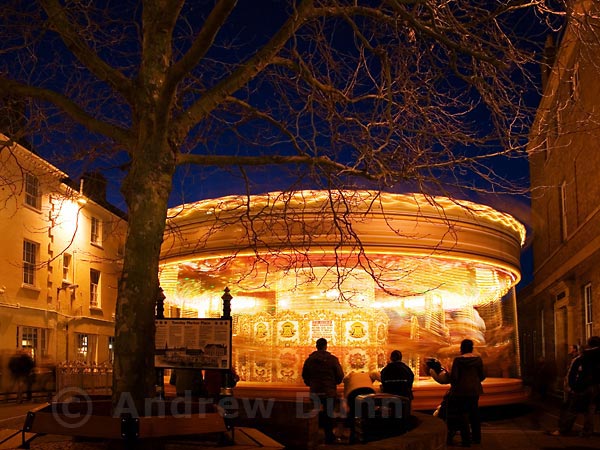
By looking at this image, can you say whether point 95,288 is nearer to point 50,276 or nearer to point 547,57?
point 50,276

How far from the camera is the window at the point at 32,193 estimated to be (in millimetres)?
27442

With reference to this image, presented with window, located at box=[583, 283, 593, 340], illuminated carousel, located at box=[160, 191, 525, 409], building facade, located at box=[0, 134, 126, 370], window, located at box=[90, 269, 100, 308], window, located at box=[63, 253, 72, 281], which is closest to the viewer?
illuminated carousel, located at box=[160, 191, 525, 409]

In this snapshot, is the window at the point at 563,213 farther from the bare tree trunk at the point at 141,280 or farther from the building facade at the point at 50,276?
the bare tree trunk at the point at 141,280

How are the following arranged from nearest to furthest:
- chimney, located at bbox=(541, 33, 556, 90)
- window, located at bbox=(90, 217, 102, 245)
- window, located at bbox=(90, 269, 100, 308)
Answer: chimney, located at bbox=(541, 33, 556, 90) < window, located at bbox=(90, 269, 100, 308) < window, located at bbox=(90, 217, 102, 245)

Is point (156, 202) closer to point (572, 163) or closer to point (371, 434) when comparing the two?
point (371, 434)

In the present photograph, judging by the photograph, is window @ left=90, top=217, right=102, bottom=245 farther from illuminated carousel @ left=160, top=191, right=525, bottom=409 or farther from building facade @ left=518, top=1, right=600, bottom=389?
building facade @ left=518, top=1, right=600, bottom=389

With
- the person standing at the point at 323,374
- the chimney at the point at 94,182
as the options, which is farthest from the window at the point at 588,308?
the chimney at the point at 94,182

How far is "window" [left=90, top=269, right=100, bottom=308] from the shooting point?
34344 millimetres

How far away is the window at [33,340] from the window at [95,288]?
550cm

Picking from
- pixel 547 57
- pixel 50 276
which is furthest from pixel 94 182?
pixel 50 276

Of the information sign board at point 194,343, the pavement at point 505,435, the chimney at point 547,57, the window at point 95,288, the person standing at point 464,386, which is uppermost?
the chimney at point 547,57

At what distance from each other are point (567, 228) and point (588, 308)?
4.63 m

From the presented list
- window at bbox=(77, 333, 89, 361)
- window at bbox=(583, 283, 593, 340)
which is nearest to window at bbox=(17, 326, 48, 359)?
window at bbox=(77, 333, 89, 361)

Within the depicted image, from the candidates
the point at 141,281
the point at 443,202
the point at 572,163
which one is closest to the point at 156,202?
the point at 141,281
